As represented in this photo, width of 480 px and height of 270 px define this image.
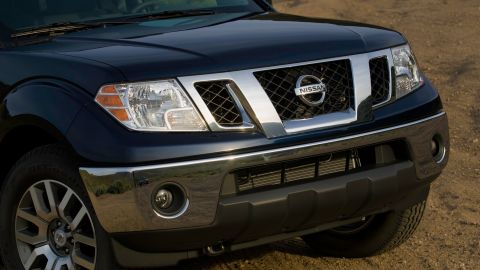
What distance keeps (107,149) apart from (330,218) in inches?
40.8

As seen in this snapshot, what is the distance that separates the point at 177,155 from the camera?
3443mm

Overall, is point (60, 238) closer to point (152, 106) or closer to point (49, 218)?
point (49, 218)

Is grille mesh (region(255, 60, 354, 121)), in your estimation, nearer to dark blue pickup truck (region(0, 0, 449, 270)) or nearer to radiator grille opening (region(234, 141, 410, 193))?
dark blue pickup truck (region(0, 0, 449, 270))

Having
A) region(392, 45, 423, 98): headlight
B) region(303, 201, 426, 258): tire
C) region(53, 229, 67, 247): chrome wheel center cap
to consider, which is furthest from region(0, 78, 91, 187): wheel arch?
region(303, 201, 426, 258): tire

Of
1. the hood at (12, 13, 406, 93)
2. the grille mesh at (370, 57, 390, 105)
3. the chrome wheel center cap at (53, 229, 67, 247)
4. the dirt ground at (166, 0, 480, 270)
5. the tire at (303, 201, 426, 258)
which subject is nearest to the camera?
the hood at (12, 13, 406, 93)

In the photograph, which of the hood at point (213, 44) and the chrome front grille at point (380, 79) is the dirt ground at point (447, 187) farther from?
A: the hood at point (213, 44)

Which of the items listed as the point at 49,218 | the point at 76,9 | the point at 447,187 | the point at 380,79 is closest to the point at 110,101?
the point at 49,218

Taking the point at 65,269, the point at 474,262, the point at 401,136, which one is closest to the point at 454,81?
the point at 474,262

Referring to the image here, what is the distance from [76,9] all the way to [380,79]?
69.0 inches

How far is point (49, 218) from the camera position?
155 inches

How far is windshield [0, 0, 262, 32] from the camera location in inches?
185

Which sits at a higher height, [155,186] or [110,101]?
[110,101]

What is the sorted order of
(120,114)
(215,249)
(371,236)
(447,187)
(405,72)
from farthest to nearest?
1. (447,187)
2. (371,236)
3. (405,72)
4. (215,249)
5. (120,114)

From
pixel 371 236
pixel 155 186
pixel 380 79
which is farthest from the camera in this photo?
pixel 371 236
